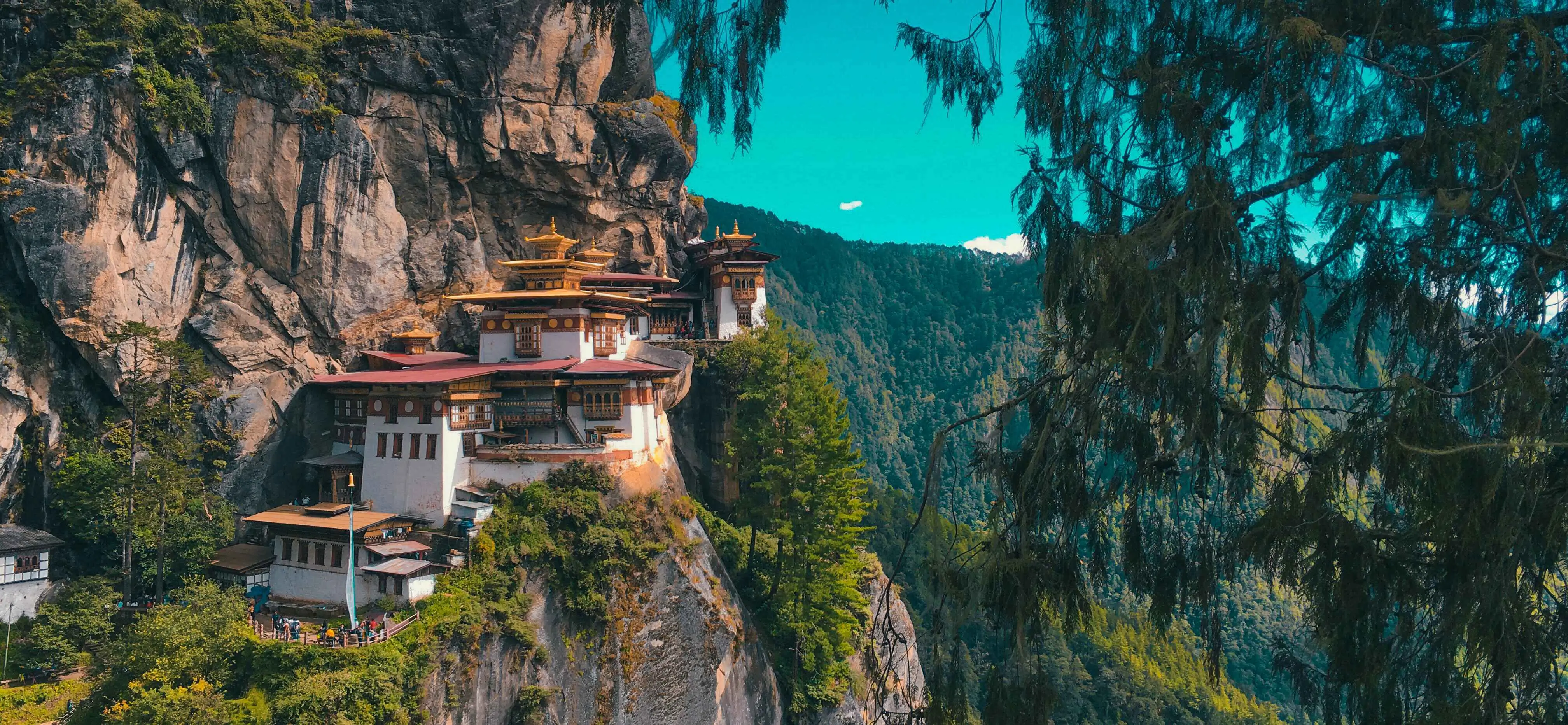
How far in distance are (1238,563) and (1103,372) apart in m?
1.71

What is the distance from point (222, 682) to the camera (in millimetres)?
20453

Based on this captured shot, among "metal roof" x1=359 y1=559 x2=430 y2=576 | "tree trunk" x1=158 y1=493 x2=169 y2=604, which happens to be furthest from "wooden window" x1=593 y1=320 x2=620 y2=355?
"tree trunk" x1=158 y1=493 x2=169 y2=604

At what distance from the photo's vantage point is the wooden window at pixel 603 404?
28.2 metres

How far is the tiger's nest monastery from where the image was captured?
79.5ft

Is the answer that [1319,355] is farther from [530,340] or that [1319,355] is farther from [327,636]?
[530,340]

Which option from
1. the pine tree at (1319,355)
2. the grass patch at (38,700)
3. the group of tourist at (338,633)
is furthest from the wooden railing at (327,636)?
the pine tree at (1319,355)

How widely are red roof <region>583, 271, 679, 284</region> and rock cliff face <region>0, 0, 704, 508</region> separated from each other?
2.48 m

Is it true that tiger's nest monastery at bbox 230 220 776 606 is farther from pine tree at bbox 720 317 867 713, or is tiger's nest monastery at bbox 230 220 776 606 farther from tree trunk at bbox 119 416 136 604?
pine tree at bbox 720 317 867 713

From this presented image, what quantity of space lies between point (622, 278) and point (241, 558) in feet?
51.5

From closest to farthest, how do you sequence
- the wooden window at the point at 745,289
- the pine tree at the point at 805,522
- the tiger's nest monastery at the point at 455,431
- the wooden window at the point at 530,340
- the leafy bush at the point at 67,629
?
the leafy bush at the point at 67,629 → the tiger's nest monastery at the point at 455,431 → the pine tree at the point at 805,522 → the wooden window at the point at 530,340 → the wooden window at the point at 745,289

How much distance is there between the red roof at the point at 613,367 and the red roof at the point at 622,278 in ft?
17.1

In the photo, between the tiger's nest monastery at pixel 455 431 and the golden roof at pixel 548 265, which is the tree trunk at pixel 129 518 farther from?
the golden roof at pixel 548 265

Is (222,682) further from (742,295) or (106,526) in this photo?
(742,295)

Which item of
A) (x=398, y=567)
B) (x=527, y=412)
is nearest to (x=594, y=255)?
(x=527, y=412)
